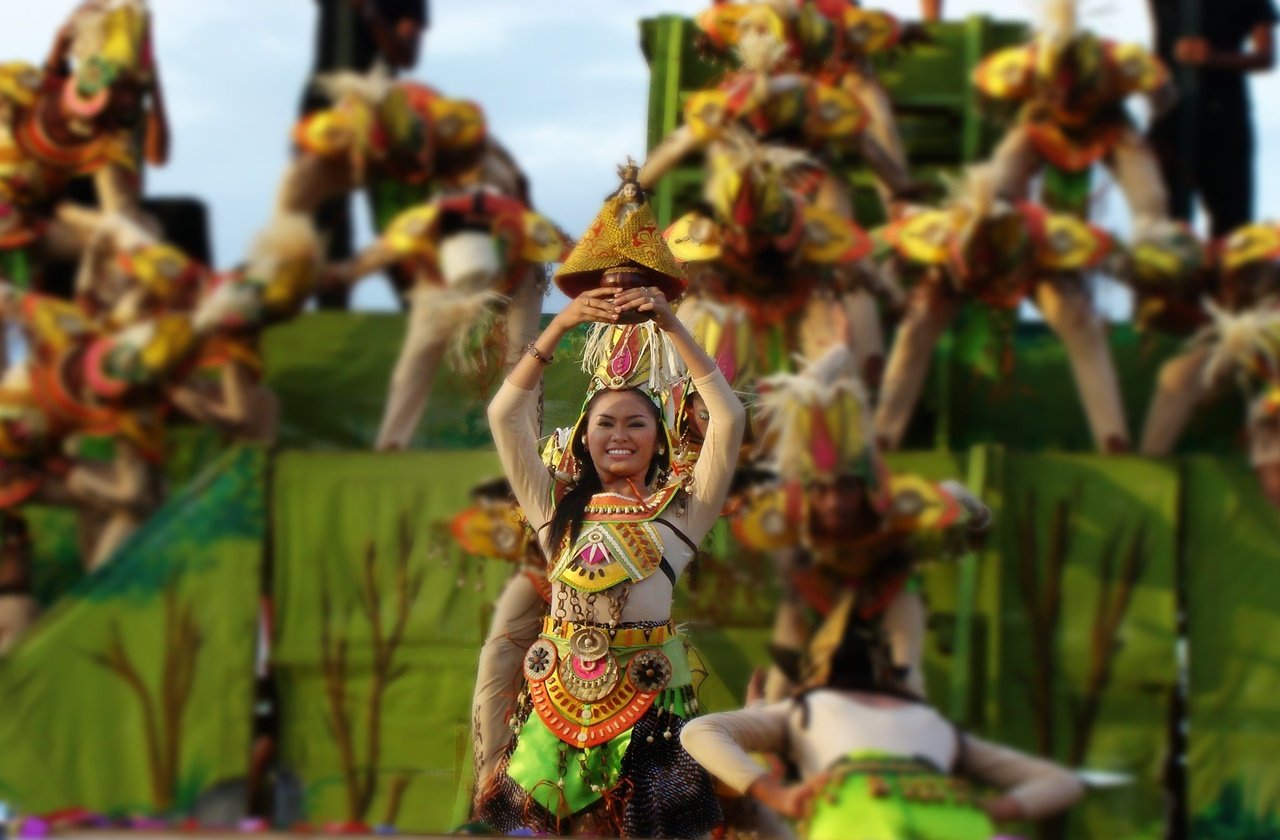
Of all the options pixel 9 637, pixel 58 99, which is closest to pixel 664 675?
pixel 9 637

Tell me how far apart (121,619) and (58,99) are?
201 cm

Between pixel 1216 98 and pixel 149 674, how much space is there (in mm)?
3888

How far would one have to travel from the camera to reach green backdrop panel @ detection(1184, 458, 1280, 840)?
229 inches

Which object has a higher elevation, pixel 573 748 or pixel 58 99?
pixel 58 99

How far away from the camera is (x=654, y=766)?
294cm

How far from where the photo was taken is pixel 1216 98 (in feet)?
21.4

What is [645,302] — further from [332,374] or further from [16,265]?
[16,265]

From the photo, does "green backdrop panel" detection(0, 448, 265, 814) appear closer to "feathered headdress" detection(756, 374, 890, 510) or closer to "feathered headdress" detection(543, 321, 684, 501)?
"feathered headdress" detection(756, 374, 890, 510)

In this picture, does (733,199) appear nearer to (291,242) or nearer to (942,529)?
(942,529)

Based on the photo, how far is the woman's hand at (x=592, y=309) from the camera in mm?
2744

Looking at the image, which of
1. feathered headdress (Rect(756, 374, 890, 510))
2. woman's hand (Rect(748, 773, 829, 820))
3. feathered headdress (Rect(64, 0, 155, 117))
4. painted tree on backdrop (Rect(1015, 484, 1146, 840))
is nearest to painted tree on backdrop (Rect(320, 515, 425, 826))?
feathered headdress (Rect(756, 374, 890, 510))

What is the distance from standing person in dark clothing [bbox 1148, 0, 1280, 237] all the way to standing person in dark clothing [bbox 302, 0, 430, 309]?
252 cm

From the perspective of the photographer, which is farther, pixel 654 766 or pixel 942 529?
pixel 942 529

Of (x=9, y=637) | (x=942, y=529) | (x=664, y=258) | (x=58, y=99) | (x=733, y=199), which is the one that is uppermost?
(x=58, y=99)
